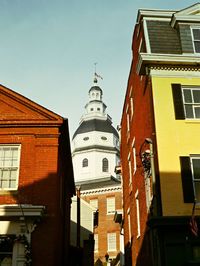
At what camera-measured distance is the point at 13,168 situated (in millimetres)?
15281

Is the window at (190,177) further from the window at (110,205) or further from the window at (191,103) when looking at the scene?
the window at (110,205)

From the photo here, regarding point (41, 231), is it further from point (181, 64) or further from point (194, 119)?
point (181, 64)

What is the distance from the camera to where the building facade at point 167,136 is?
13898mm

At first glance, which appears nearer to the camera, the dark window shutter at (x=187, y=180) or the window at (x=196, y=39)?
the dark window shutter at (x=187, y=180)

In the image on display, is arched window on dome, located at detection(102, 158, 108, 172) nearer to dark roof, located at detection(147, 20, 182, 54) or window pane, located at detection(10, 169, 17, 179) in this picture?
dark roof, located at detection(147, 20, 182, 54)

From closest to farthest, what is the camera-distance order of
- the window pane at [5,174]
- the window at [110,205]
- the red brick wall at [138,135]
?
the window pane at [5,174] < the red brick wall at [138,135] < the window at [110,205]

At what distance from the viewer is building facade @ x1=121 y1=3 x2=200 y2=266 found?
13.9 meters

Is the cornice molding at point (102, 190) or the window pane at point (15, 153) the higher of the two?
the cornice molding at point (102, 190)

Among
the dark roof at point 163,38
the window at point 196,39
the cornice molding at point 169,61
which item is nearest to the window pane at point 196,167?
the cornice molding at point 169,61

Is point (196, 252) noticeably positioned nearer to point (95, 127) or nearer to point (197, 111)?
point (197, 111)

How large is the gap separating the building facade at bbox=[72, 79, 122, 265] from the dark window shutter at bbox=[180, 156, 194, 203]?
31.5 m

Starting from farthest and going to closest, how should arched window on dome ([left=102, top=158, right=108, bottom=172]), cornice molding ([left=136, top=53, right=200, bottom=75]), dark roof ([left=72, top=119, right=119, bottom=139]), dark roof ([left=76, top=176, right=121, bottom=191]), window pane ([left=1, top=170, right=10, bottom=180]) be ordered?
dark roof ([left=72, top=119, right=119, bottom=139]) → arched window on dome ([left=102, top=158, right=108, bottom=172]) → dark roof ([left=76, top=176, right=121, bottom=191]) → cornice molding ([left=136, top=53, right=200, bottom=75]) → window pane ([left=1, top=170, right=10, bottom=180])

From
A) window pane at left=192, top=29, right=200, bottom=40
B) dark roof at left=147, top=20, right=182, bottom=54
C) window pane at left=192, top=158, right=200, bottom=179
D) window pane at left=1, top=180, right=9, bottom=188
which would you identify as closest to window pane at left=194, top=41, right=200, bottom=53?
window pane at left=192, top=29, right=200, bottom=40

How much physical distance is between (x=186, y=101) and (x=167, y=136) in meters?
1.85
